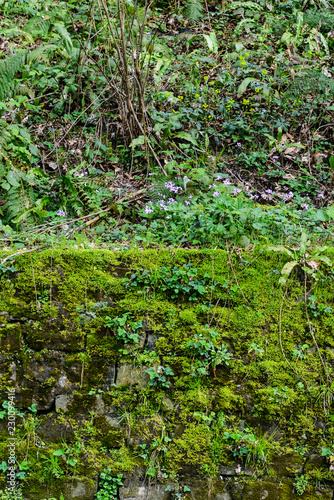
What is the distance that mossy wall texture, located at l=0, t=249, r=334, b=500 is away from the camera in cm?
288

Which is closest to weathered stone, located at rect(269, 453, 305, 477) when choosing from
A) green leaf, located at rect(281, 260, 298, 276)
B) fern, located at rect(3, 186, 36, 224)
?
green leaf, located at rect(281, 260, 298, 276)

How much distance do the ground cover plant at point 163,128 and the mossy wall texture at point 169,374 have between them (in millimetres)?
398

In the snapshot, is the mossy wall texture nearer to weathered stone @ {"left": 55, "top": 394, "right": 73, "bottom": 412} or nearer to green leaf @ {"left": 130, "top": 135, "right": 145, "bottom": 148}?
weathered stone @ {"left": 55, "top": 394, "right": 73, "bottom": 412}

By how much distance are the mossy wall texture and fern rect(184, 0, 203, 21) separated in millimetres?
5572

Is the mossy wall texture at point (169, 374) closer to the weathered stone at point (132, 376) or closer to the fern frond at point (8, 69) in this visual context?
the weathered stone at point (132, 376)

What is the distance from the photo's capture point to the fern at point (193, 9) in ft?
23.0

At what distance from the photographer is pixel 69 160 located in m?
5.02

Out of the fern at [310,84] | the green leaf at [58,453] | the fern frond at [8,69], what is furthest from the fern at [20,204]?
the fern at [310,84]

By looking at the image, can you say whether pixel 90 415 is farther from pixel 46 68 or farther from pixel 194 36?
pixel 194 36

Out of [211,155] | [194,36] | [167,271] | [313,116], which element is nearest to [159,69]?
[194,36]

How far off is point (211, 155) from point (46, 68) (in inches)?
109

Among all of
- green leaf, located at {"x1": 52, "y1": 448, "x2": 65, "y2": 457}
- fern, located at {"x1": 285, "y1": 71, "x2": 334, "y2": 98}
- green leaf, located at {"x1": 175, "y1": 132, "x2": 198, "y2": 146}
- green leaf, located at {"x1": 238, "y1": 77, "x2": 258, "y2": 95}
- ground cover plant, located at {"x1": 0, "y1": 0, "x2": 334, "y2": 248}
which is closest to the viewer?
green leaf, located at {"x1": 52, "y1": 448, "x2": 65, "y2": 457}

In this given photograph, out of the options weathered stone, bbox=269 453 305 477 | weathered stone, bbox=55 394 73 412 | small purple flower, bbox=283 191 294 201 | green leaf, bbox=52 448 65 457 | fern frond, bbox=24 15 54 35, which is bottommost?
weathered stone, bbox=269 453 305 477

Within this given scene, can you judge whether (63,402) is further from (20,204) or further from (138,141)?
(138,141)
